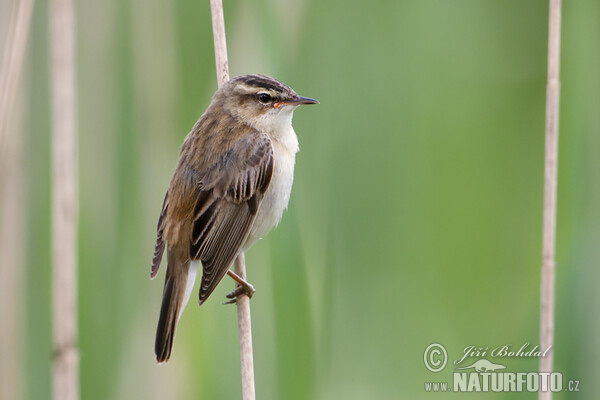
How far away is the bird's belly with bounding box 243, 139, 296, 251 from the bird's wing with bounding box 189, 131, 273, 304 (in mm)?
23

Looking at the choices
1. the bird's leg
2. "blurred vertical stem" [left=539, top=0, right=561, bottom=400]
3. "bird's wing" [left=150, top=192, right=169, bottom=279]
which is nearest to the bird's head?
"bird's wing" [left=150, top=192, right=169, bottom=279]

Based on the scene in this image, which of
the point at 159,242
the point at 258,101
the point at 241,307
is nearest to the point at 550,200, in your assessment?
the point at 241,307

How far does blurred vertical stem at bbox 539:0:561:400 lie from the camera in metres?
2.22

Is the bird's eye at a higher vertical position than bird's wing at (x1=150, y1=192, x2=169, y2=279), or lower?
higher

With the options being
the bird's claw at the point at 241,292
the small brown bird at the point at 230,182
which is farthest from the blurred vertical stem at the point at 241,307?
the small brown bird at the point at 230,182

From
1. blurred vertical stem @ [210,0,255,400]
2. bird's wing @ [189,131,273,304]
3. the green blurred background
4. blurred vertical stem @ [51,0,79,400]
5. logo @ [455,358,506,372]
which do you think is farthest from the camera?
bird's wing @ [189,131,273,304]

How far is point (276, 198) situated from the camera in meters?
2.71

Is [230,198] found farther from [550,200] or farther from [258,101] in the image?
[550,200]

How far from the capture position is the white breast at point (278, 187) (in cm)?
266

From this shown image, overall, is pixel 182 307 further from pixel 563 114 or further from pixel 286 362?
pixel 563 114

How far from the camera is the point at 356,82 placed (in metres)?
2.51

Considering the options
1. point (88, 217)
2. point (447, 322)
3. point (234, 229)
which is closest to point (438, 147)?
point (447, 322)

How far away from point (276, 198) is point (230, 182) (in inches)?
7.3

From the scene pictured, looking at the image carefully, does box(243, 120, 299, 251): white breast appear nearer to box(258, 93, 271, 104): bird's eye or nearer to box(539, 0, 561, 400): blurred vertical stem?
box(258, 93, 271, 104): bird's eye
